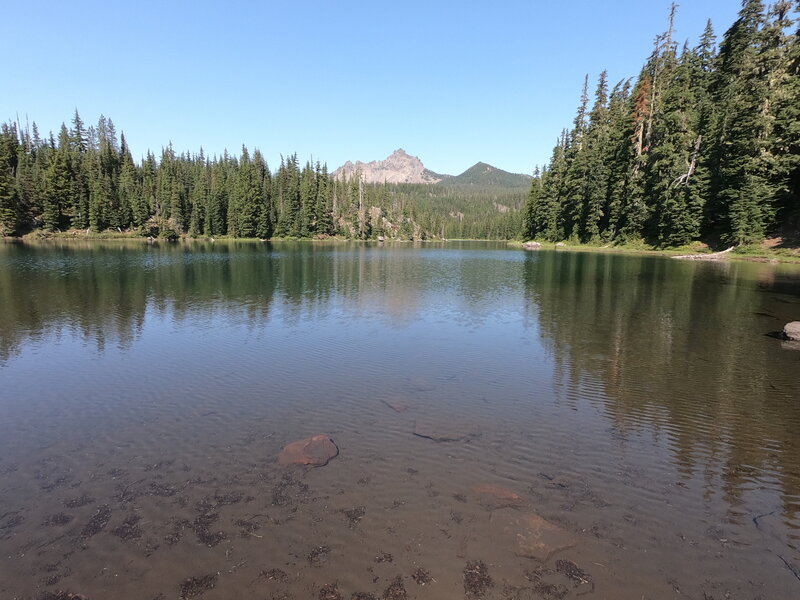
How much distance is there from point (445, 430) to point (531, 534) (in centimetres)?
404

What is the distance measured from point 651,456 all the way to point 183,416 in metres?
12.0

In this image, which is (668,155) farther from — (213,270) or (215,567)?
(215,567)

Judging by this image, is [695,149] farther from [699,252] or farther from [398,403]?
[398,403]

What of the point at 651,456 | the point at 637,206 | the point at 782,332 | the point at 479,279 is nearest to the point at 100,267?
the point at 479,279

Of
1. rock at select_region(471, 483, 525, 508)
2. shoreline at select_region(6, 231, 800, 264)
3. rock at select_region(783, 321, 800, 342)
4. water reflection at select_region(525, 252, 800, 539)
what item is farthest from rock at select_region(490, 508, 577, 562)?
shoreline at select_region(6, 231, 800, 264)

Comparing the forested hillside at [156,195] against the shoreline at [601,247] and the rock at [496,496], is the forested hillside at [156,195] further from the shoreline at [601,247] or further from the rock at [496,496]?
the rock at [496,496]

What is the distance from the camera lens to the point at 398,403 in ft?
41.4

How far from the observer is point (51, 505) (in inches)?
306

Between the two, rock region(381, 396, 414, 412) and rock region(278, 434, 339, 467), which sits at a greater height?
rock region(381, 396, 414, 412)

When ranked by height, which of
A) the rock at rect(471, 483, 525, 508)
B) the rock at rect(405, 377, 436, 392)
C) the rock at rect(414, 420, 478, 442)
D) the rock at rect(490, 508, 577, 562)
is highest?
the rock at rect(405, 377, 436, 392)

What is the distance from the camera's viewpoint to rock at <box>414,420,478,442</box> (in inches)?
416

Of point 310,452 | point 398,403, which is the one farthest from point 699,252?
point 310,452

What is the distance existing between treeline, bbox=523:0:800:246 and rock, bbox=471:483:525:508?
6494 centimetres

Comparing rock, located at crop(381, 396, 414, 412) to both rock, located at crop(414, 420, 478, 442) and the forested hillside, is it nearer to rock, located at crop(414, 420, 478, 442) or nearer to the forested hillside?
rock, located at crop(414, 420, 478, 442)
